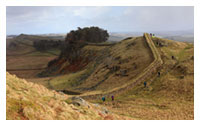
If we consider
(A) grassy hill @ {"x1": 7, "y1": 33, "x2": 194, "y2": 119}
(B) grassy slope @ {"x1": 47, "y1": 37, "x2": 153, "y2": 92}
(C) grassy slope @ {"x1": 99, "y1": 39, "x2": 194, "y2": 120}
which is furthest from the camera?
(B) grassy slope @ {"x1": 47, "y1": 37, "x2": 153, "y2": 92}

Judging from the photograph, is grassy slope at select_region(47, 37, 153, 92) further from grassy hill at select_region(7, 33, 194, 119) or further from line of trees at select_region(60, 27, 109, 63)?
line of trees at select_region(60, 27, 109, 63)

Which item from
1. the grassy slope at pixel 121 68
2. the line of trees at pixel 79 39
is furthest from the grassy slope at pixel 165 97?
the line of trees at pixel 79 39

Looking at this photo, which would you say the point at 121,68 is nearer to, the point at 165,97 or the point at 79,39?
the point at 165,97

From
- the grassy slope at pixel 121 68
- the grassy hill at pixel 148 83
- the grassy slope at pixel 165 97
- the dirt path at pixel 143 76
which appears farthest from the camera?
the grassy slope at pixel 121 68

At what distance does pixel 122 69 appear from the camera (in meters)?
34.1

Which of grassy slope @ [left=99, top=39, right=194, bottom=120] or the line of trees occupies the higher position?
the line of trees

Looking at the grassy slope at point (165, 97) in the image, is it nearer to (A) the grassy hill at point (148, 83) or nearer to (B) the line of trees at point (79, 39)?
(A) the grassy hill at point (148, 83)

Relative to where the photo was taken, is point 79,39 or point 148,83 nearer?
point 148,83

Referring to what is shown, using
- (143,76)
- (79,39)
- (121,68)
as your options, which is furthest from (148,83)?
(79,39)

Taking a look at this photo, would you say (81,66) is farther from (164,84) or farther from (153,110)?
(153,110)

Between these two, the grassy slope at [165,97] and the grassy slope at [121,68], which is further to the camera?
the grassy slope at [121,68]

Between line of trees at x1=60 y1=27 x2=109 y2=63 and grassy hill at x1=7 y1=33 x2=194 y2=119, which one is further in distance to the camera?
line of trees at x1=60 y1=27 x2=109 y2=63

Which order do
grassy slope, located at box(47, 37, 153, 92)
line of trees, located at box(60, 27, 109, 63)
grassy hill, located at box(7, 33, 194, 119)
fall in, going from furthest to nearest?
line of trees, located at box(60, 27, 109, 63)
grassy slope, located at box(47, 37, 153, 92)
grassy hill, located at box(7, 33, 194, 119)

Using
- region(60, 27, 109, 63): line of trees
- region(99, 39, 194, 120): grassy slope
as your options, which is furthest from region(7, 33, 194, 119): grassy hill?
region(60, 27, 109, 63): line of trees
